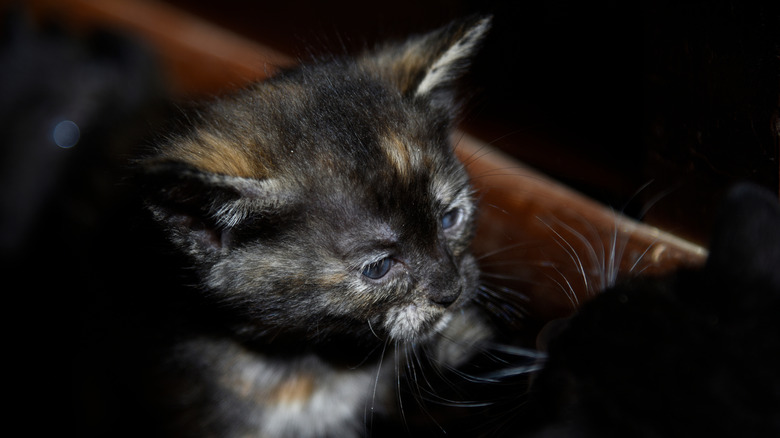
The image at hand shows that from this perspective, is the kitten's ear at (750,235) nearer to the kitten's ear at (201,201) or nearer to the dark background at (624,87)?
the dark background at (624,87)

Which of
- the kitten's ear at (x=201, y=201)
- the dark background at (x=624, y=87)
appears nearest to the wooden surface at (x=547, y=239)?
the dark background at (x=624, y=87)

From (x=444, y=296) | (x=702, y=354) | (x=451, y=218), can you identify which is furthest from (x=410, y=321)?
(x=702, y=354)

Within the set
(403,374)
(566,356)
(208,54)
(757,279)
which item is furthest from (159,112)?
(757,279)

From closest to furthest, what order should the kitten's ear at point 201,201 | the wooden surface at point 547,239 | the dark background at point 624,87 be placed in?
the kitten's ear at point 201,201 → the dark background at point 624,87 → the wooden surface at point 547,239

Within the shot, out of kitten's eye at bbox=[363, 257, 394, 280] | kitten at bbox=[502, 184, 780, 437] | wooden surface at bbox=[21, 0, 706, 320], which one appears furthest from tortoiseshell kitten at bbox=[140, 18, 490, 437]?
kitten at bbox=[502, 184, 780, 437]

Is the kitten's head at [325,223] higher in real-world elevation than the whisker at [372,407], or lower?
higher

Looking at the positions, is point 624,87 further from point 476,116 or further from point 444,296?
point 444,296

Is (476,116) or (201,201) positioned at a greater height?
(201,201)

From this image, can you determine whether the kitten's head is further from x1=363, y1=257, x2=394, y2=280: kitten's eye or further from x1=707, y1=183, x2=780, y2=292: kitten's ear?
x1=707, y1=183, x2=780, y2=292: kitten's ear
